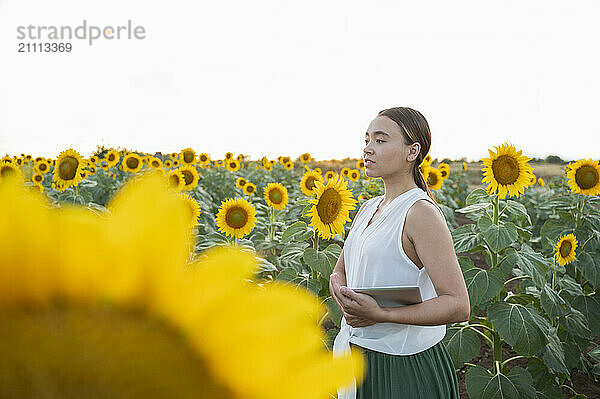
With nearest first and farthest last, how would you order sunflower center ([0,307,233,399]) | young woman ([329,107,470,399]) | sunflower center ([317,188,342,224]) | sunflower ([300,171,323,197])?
sunflower center ([0,307,233,399]) < young woman ([329,107,470,399]) < sunflower center ([317,188,342,224]) < sunflower ([300,171,323,197])

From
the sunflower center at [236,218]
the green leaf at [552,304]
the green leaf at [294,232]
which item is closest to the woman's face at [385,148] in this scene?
the green leaf at [294,232]

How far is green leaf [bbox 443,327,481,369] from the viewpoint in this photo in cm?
295

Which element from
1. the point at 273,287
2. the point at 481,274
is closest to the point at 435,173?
the point at 481,274

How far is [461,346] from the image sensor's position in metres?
2.95

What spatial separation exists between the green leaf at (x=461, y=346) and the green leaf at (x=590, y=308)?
1.53m

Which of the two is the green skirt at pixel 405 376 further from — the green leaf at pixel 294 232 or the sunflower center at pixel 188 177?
the sunflower center at pixel 188 177

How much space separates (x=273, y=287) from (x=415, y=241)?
63.7 inches

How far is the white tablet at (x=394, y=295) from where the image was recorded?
1.63 metres

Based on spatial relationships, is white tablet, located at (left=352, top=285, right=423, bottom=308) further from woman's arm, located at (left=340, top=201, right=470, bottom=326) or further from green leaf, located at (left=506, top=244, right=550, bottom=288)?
green leaf, located at (left=506, top=244, right=550, bottom=288)

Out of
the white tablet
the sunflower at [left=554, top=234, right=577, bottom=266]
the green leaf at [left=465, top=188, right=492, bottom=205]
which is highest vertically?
the green leaf at [left=465, top=188, right=492, bottom=205]

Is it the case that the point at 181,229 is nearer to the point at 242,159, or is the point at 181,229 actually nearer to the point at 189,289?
the point at 189,289

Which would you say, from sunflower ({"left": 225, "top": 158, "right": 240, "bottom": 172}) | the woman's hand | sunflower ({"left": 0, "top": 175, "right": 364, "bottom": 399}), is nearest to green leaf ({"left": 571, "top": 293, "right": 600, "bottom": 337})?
the woman's hand

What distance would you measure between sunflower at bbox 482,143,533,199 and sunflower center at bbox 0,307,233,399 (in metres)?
3.13

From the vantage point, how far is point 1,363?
0.63 feet
